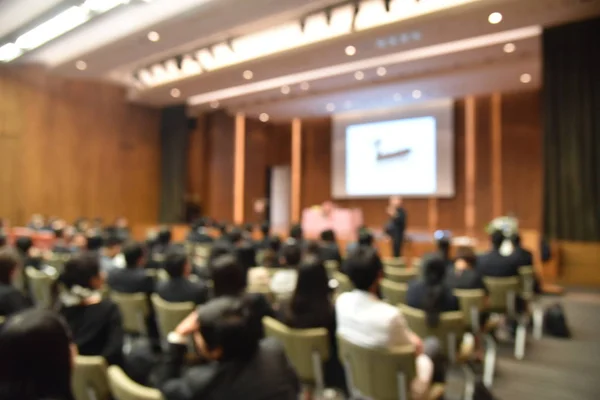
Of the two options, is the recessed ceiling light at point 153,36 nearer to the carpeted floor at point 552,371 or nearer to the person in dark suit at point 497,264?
the person in dark suit at point 497,264

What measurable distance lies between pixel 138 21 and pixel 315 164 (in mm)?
8086

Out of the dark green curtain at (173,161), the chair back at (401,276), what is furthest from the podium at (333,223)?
the chair back at (401,276)

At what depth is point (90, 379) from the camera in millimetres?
1950

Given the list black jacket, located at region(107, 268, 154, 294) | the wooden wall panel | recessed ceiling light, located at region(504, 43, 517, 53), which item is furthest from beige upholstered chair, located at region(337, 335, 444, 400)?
the wooden wall panel

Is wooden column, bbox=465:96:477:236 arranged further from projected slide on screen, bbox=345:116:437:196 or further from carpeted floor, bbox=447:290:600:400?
carpeted floor, bbox=447:290:600:400

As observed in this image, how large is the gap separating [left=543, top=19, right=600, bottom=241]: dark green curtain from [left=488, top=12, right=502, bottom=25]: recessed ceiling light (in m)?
1.34

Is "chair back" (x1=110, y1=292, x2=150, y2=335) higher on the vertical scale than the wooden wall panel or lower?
lower

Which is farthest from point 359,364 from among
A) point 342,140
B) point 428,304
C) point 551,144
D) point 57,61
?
point 342,140

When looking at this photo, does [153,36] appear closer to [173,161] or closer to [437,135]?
[173,161]

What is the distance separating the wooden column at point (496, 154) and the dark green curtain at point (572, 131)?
4259 mm

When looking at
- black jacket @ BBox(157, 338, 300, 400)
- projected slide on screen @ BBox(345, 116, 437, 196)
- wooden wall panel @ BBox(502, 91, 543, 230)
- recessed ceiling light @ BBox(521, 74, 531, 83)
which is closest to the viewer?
black jacket @ BBox(157, 338, 300, 400)

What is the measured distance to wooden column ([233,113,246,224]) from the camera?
1451 centimetres

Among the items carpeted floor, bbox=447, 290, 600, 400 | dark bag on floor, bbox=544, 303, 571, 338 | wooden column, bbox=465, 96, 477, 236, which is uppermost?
wooden column, bbox=465, 96, 477, 236

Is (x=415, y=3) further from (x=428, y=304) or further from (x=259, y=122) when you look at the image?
(x=259, y=122)
